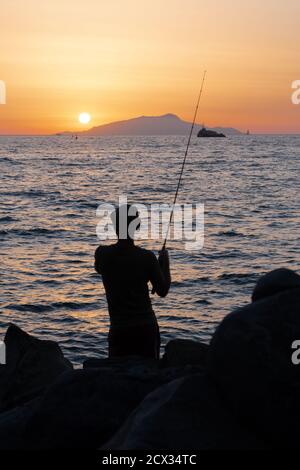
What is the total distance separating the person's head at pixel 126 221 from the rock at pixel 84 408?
3.77 ft

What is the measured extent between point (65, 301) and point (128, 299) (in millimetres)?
10369

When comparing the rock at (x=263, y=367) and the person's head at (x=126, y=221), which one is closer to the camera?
the rock at (x=263, y=367)

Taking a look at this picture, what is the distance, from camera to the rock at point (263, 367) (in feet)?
13.5

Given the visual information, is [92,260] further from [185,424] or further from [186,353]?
[185,424]

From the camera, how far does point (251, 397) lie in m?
4.16

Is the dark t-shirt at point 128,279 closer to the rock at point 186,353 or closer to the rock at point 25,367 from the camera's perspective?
the rock at point 186,353

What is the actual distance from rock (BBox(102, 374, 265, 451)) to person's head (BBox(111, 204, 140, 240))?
1498mm

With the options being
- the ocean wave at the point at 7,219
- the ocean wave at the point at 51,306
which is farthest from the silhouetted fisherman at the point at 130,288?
the ocean wave at the point at 7,219

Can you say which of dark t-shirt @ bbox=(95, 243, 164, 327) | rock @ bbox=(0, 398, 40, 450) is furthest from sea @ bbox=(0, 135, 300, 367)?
rock @ bbox=(0, 398, 40, 450)

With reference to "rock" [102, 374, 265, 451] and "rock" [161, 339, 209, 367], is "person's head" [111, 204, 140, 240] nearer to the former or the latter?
"rock" [161, 339, 209, 367]

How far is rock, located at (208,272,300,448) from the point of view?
411 centimetres

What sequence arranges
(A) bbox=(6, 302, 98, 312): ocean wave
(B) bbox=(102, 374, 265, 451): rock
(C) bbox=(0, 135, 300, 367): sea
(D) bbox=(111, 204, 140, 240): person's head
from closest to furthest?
1. (B) bbox=(102, 374, 265, 451): rock
2. (D) bbox=(111, 204, 140, 240): person's head
3. (C) bbox=(0, 135, 300, 367): sea
4. (A) bbox=(6, 302, 98, 312): ocean wave

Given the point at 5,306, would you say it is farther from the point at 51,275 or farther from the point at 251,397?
the point at 251,397
